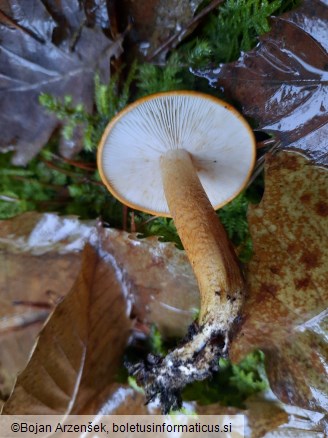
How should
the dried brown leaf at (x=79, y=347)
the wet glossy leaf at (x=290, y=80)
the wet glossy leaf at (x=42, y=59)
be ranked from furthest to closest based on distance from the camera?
the wet glossy leaf at (x=42, y=59) < the dried brown leaf at (x=79, y=347) < the wet glossy leaf at (x=290, y=80)

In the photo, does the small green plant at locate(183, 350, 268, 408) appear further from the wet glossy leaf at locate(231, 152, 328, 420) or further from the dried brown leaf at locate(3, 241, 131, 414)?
the dried brown leaf at locate(3, 241, 131, 414)

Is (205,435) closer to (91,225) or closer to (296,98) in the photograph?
(91,225)

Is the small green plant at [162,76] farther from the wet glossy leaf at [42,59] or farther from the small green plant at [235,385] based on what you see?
the small green plant at [235,385]

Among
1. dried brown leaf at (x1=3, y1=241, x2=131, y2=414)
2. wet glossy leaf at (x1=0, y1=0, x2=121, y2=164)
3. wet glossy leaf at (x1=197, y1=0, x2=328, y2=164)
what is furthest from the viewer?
wet glossy leaf at (x1=0, y1=0, x2=121, y2=164)

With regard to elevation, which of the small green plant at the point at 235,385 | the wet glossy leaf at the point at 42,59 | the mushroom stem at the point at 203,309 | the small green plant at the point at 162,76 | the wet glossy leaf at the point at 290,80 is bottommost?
the small green plant at the point at 235,385

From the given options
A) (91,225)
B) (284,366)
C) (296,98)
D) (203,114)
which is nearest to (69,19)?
(203,114)

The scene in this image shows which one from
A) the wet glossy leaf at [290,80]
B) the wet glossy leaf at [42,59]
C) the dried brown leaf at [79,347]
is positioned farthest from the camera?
the wet glossy leaf at [42,59]

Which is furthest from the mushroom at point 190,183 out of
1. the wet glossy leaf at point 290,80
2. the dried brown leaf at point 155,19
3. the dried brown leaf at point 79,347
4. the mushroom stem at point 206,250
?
the dried brown leaf at point 155,19

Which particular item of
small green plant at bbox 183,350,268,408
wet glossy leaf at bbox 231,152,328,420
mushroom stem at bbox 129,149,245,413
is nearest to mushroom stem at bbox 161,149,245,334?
mushroom stem at bbox 129,149,245,413
